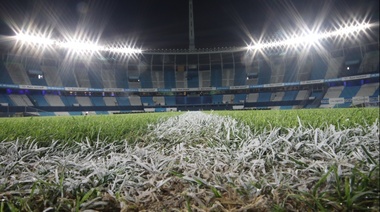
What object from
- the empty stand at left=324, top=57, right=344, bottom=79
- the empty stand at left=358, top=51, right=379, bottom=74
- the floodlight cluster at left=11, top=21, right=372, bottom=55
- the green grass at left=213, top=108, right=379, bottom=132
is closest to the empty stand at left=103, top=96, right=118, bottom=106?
the floodlight cluster at left=11, top=21, right=372, bottom=55

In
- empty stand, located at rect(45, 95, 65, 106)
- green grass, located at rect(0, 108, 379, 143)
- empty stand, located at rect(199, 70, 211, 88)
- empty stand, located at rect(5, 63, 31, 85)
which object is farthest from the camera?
empty stand, located at rect(199, 70, 211, 88)

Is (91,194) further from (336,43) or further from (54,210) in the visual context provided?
(336,43)

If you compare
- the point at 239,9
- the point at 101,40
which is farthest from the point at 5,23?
the point at 239,9

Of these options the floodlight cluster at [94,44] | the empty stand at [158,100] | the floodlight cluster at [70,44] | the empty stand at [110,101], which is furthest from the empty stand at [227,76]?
the empty stand at [110,101]

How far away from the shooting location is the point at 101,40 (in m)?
31.2

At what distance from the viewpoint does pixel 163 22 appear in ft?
107

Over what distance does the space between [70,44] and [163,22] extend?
12.6 meters

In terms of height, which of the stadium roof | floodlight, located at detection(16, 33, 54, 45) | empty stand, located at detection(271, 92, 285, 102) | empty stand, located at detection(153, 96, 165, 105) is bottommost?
empty stand, located at detection(271, 92, 285, 102)

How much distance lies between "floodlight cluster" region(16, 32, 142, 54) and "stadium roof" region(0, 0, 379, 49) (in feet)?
2.68

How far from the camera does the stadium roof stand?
22266 millimetres

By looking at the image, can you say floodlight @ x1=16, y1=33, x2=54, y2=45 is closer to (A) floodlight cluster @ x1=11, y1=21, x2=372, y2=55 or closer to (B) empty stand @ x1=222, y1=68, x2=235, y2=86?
(A) floodlight cluster @ x1=11, y1=21, x2=372, y2=55

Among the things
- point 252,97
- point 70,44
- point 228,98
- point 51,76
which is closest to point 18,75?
point 51,76

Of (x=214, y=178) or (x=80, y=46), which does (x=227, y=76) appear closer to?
(x=80, y=46)

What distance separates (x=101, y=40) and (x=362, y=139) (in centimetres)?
3410
